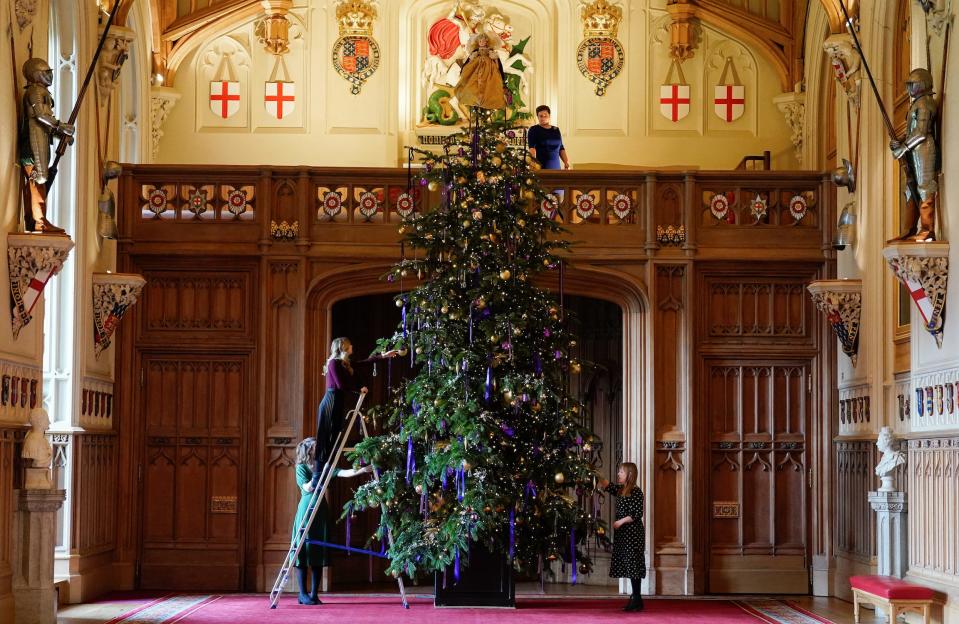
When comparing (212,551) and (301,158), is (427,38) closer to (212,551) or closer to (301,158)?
(301,158)

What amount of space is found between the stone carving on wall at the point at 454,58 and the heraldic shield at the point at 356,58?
625mm

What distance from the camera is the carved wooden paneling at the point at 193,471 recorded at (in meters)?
13.5

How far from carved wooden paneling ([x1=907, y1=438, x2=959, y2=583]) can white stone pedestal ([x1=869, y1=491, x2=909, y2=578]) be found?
180 millimetres

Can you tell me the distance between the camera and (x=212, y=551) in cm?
1351

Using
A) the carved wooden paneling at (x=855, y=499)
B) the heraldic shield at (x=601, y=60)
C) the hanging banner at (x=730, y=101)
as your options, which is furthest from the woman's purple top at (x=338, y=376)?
the hanging banner at (x=730, y=101)

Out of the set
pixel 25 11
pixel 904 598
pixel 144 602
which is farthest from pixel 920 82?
pixel 144 602

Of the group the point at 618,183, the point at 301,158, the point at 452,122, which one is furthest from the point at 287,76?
the point at 618,183

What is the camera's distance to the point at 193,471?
13648 millimetres

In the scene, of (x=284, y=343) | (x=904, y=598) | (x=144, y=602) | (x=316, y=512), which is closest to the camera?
(x=904, y=598)

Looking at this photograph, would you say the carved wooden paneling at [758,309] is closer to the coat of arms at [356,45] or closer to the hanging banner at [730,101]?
the hanging banner at [730,101]

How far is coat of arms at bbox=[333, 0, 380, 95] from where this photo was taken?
A: 16141 mm

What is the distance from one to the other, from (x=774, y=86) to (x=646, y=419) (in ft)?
15.8

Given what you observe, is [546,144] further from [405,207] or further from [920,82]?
[920,82]

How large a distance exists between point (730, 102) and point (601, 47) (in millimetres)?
1643
